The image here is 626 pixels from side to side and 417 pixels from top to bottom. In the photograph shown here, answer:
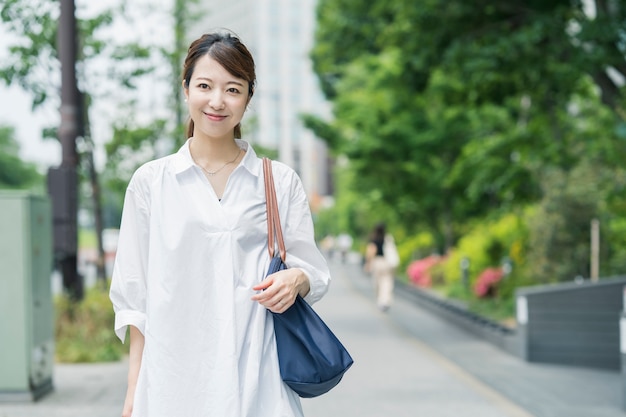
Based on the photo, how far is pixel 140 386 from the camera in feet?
9.30

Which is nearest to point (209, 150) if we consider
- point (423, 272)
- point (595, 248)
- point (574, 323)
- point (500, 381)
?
point (500, 381)

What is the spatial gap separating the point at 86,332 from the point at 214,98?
33.2 ft

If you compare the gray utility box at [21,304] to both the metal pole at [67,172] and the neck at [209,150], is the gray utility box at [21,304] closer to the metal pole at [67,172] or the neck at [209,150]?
the metal pole at [67,172]

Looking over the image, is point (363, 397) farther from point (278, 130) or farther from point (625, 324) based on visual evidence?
point (278, 130)

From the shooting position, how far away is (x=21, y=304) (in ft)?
28.8

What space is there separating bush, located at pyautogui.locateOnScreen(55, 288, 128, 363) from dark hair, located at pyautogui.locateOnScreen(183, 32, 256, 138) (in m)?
9.44

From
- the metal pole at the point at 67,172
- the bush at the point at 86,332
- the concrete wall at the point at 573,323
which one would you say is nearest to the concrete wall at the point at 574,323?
the concrete wall at the point at 573,323

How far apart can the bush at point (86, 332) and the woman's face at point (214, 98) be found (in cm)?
945

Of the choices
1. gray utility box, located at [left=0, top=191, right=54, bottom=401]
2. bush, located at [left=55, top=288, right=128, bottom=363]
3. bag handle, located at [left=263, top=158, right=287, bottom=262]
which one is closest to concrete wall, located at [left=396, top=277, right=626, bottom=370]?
bush, located at [left=55, top=288, right=128, bottom=363]

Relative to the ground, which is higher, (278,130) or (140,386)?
(278,130)

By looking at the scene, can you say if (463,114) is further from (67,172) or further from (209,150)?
(209,150)

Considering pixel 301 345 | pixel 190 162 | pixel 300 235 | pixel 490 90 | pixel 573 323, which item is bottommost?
pixel 573 323

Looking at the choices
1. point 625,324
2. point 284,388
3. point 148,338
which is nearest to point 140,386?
point 148,338

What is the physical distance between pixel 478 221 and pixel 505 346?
15.6 m
